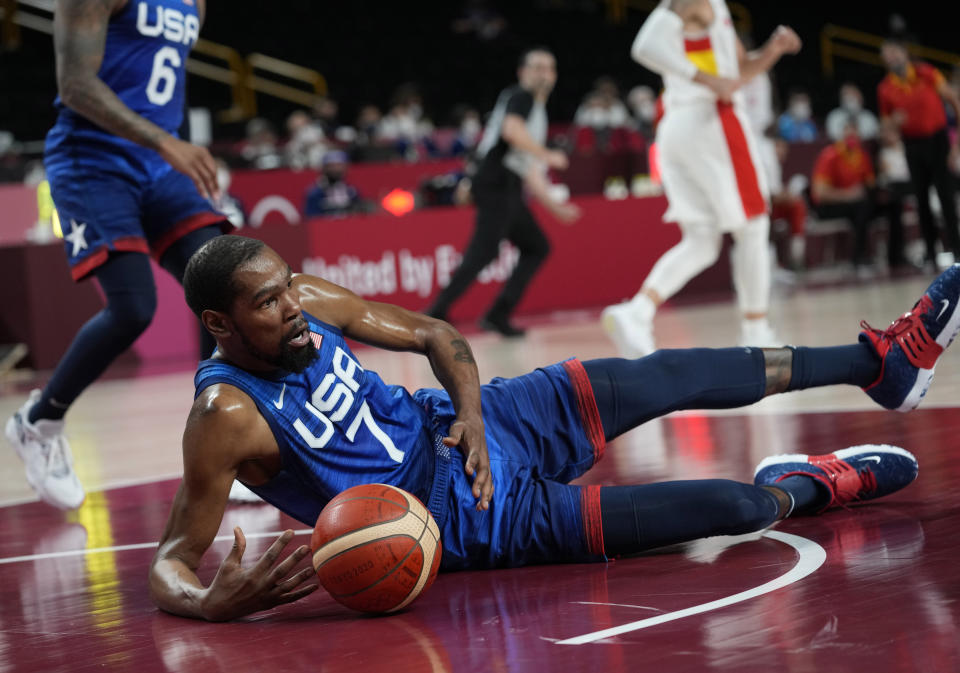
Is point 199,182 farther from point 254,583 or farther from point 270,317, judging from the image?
point 254,583

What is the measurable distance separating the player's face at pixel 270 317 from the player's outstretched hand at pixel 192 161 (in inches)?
48.2

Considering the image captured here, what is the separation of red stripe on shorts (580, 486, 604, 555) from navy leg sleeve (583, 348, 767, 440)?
333 mm

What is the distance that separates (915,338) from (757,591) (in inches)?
51.3

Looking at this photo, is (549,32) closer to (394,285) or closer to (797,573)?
(394,285)

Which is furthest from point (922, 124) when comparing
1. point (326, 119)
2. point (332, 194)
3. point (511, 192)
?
point (326, 119)

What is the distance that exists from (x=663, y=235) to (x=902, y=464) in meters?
10.3

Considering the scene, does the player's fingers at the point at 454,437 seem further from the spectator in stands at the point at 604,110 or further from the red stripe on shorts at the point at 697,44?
the spectator in stands at the point at 604,110

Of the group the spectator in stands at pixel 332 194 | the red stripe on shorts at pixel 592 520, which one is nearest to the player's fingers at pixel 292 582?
the red stripe on shorts at pixel 592 520

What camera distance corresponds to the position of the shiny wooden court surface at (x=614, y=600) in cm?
239

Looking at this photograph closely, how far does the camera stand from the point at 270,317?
289cm

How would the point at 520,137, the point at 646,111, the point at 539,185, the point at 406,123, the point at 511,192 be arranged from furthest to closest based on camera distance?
the point at 646,111 < the point at 406,123 < the point at 539,185 < the point at 511,192 < the point at 520,137

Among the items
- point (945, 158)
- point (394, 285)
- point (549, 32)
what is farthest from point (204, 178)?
point (549, 32)

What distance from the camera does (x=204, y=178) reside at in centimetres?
408

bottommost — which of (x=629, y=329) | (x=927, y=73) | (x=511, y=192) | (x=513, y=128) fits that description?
(x=629, y=329)
